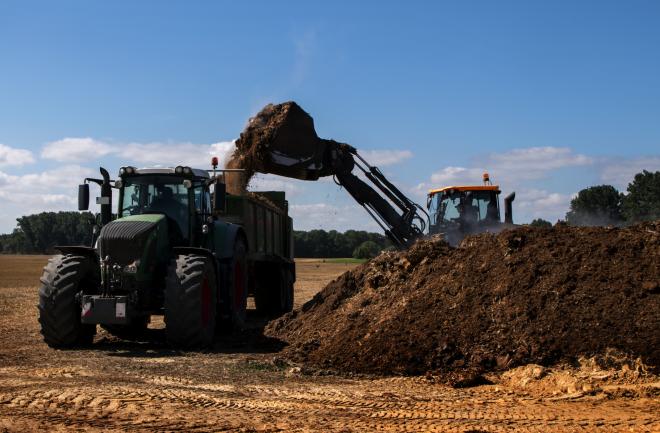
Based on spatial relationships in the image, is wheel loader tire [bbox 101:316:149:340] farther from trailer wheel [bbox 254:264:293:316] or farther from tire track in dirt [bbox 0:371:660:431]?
trailer wheel [bbox 254:264:293:316]

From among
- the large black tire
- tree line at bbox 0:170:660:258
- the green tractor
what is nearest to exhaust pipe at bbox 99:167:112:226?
the green tractor

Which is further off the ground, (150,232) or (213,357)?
(150,232)

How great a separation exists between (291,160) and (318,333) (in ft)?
18.7

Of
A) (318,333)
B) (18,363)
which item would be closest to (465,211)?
(318,333)

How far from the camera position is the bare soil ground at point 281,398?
6500 mm

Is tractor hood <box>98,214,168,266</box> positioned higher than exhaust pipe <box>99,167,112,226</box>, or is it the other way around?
exhaust pipe <box>99,167,112,226</box>

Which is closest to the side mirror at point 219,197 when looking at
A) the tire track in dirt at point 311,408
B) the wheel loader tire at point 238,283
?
the wheel loader tire at point 238,283

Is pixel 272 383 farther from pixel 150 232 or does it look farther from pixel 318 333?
pixel 150 232

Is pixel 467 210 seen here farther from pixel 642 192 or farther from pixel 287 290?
pixel 642 192

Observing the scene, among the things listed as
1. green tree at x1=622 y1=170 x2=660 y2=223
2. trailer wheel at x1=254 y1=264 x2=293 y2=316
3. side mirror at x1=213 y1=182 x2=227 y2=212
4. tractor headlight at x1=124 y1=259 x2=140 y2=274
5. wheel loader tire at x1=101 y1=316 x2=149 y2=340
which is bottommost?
wheel loader tire at x1=101 y1=316 x2=149 y2=340

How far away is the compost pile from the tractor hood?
2725 millimetres

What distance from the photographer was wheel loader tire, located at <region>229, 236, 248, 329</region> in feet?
42.8

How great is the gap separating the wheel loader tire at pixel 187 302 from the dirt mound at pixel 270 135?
4.86 m

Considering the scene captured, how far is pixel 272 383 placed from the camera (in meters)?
8.79
